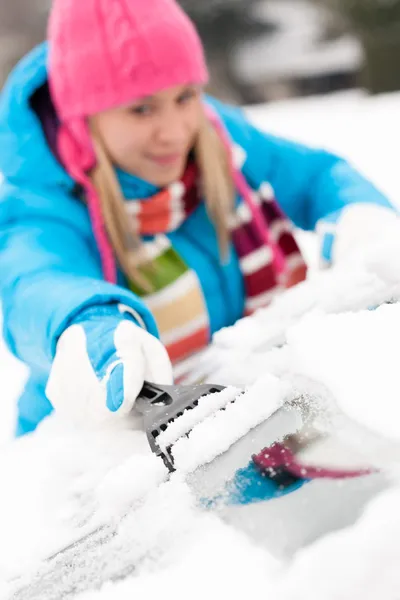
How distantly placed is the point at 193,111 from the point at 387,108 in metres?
2.48

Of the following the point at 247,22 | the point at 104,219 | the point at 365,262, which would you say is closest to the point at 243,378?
the point at 365,262

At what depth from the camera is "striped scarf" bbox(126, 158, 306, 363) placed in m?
0.94

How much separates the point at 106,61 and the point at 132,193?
0.59 feet

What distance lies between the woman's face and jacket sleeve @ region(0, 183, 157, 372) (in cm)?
10

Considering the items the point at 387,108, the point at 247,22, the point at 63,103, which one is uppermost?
the point at 63,103

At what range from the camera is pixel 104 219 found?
0.91m

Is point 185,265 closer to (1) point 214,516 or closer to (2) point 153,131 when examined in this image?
(2) point 153,131

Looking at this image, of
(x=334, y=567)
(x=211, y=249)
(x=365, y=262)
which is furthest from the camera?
(x=211, y=249)

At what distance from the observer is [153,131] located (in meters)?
0.88

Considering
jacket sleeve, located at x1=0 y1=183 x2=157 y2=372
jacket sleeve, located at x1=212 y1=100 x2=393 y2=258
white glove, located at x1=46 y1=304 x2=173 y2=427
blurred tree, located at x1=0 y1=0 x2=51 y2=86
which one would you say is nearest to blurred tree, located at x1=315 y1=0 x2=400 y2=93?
blurred tree, located at x1=0 y1=0 x2=51 y2=86

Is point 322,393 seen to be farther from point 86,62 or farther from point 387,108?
point 387,108

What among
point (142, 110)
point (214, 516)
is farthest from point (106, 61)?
point (214, 516)

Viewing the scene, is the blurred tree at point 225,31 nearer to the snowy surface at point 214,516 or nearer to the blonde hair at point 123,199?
the blonde hair at point 123,199

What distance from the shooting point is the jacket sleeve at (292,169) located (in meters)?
1.09
